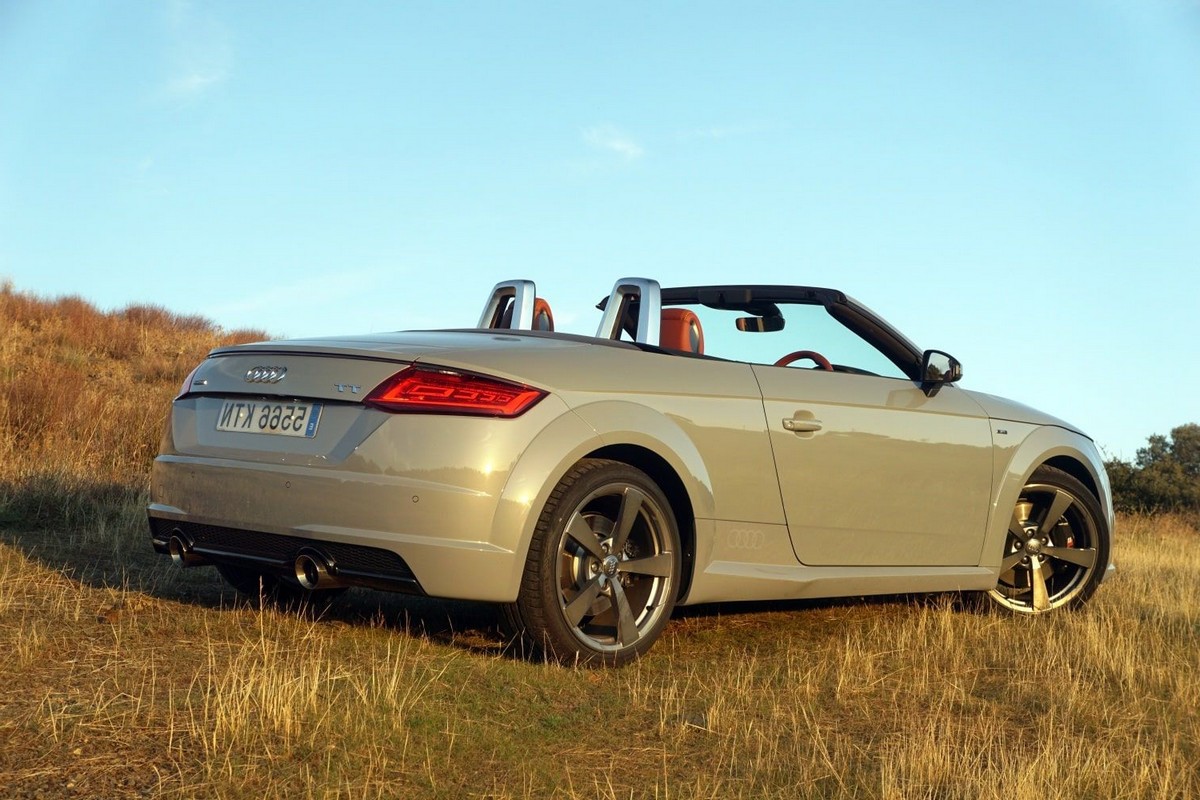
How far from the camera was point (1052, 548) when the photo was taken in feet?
22.9

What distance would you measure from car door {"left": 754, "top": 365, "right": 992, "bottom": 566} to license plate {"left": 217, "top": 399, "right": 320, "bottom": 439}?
1.84 metres

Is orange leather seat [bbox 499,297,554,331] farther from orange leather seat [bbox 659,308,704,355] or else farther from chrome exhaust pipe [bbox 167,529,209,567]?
chrome exhaust pipe [bbox 167,529,209,567]

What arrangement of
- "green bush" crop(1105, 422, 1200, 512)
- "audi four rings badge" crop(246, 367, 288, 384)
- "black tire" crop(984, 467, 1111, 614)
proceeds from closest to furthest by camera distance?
"audi four rings badge" crop(246, 367, 288, 384)
"black tire" crop(984, 467, 1111, 614)
"green bush" crop(1105, 422, 1200, 512)

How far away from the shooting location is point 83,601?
→ 5.50 meters

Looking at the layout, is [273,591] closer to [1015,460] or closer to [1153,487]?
[1015,460]

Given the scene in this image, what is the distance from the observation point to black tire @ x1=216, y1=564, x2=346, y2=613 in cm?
576

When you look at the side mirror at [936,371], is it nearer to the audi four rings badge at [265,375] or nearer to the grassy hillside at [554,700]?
the grassy hillside at [554,700]

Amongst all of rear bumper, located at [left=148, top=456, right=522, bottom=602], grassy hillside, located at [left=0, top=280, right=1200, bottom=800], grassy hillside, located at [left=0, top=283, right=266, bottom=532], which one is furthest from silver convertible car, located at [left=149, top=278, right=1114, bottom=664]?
grassy hillside, located at [left=0, top=283, right=266, bottom=532]

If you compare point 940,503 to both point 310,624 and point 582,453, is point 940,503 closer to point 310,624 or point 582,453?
point 582,453

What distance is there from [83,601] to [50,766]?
2298 mm

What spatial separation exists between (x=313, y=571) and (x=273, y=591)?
1502 millimetres

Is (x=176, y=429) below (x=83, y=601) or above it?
above

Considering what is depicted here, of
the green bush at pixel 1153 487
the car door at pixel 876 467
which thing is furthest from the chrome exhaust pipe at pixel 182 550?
the green bush at pixel 1153 487

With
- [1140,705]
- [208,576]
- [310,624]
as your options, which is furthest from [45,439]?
[1140,705]
